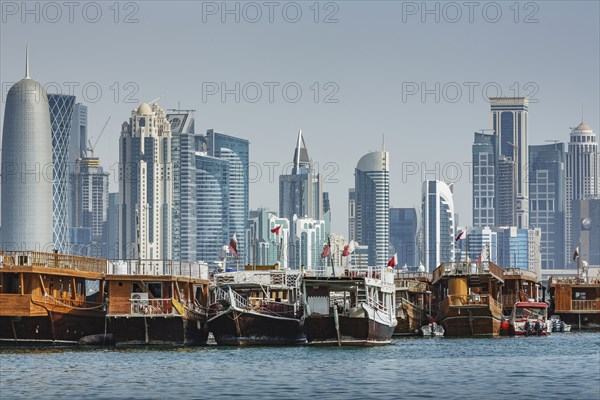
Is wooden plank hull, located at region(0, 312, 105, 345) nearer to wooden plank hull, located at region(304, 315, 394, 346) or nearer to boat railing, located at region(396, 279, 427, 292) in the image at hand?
wooden plank hull, located at region(304, 315, 394, 346)

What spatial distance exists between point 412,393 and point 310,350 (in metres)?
24.1

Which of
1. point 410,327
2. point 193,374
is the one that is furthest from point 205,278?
point 193,374

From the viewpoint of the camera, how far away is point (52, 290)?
9438 cm

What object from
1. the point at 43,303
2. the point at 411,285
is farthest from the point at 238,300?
the point at 411,285

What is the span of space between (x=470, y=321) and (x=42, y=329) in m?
31.7

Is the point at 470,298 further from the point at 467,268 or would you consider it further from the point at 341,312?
the point at 341,312

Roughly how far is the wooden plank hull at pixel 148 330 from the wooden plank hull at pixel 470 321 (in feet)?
79.4

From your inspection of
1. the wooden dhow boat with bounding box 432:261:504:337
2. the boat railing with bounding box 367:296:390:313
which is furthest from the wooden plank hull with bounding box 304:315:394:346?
the wooden dhow boat with bounding box 432:261:504:337

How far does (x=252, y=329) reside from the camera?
94938mm

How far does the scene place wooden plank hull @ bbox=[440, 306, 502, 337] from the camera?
110m

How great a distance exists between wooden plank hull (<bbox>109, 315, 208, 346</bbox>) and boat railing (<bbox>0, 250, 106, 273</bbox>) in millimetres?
5440

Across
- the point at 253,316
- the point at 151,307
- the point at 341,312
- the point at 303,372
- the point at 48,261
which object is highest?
the point at 48,261

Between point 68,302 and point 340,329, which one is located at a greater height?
point 68,302

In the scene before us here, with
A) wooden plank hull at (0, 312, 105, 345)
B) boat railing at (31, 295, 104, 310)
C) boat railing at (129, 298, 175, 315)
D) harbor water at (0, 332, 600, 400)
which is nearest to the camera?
harbor water at (0, 332, 600, 400)
